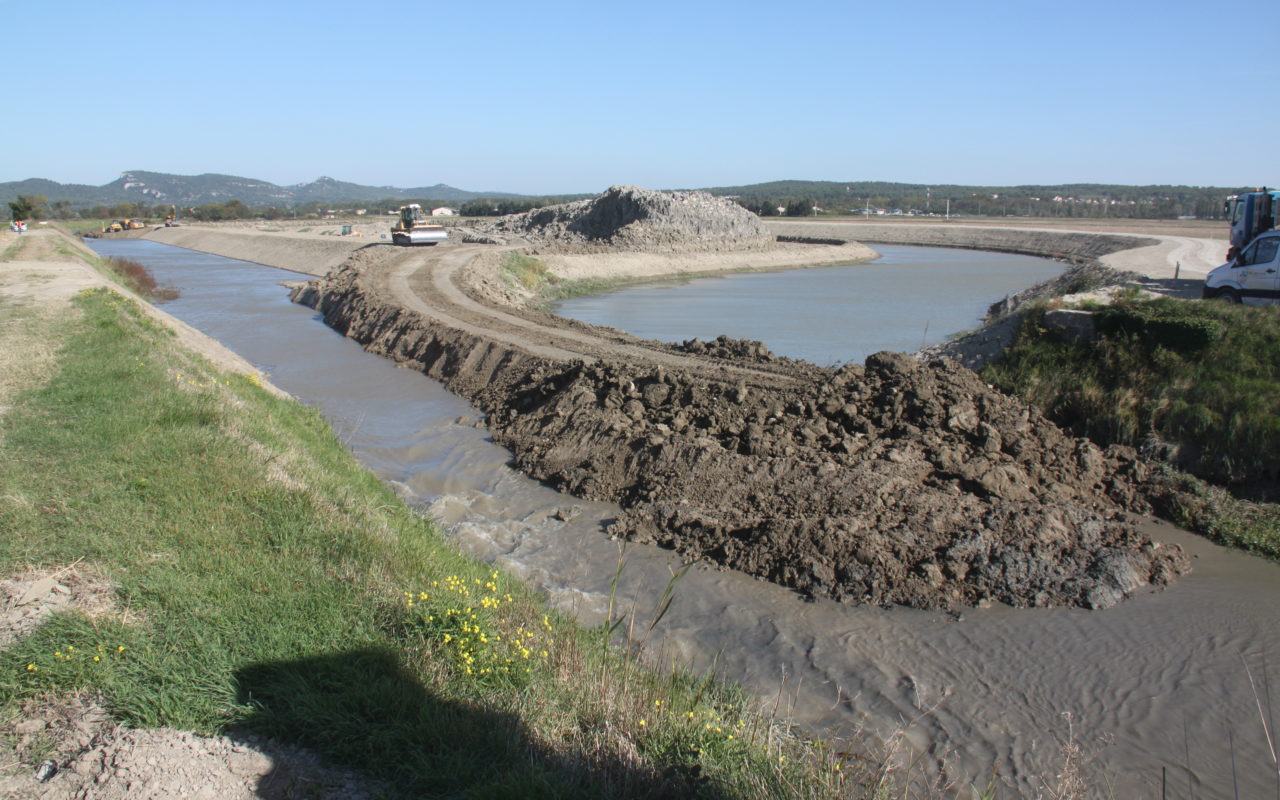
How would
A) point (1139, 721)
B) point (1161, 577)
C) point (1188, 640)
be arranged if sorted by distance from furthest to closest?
point (1161, 577), point (1188, 640), point (1139, 721)

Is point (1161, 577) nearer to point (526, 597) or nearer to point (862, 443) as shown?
point (862, 443)

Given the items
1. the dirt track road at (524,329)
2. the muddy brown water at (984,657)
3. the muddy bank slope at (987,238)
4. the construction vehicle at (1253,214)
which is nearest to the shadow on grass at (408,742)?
the muddy brown water at (984,657)

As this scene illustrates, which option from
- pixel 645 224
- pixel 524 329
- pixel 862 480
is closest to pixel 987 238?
pixel 645 224

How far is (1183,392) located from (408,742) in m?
13.0

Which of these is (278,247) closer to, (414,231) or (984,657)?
(414,231)

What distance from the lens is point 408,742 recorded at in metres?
4.38

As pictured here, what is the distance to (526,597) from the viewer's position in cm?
705

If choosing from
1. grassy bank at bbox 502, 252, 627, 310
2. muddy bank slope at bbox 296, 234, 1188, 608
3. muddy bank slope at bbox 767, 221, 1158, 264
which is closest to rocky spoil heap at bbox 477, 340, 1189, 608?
muddy bank slope at bbox 296, 234, 1188, 608

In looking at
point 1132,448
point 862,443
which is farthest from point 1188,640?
point 1132,448

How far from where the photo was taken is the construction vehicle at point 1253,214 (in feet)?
66.5

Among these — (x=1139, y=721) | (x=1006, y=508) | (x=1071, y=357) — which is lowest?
(x=1139, y=721)

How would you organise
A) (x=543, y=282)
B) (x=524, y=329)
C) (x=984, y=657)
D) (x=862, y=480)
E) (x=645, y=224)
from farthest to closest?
(x=645, y=224) → (x=543, y=282) → (x=524, y=329) → (x=862, y=480) → (x=984, y=657)

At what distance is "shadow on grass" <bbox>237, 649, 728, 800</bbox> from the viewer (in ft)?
13.4

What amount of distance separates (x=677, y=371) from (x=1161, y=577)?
8.29 m
